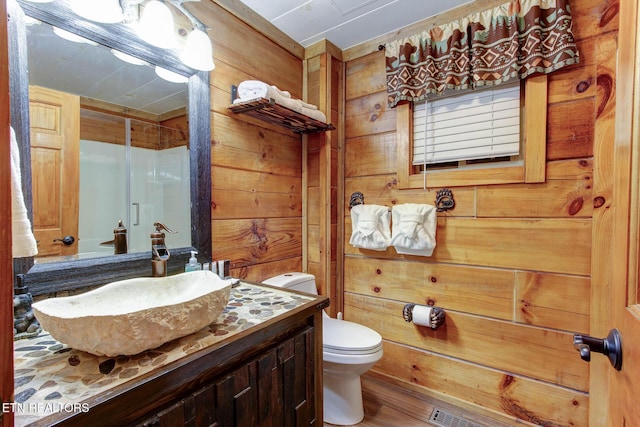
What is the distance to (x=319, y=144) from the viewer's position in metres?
2.05

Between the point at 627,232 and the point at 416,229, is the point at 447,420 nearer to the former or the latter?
the point at 416,229

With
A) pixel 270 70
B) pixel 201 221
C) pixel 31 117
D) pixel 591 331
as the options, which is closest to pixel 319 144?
pixel 270 70

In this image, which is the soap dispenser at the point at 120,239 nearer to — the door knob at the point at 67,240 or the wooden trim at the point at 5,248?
the door knob at the point at 67,240

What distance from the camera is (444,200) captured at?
1.72 m

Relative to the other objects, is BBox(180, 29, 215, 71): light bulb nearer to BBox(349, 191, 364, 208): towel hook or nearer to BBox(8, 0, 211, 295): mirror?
BBox(8, 0, 211, 295): mirror

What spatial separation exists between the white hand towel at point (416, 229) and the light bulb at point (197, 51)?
51.8 inches

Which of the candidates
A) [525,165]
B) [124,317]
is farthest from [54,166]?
[525,165]

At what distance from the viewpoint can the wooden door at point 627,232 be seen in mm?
506

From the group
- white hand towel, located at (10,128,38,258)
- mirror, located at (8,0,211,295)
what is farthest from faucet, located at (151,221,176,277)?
white hand towel, located at (10,128,38,258)

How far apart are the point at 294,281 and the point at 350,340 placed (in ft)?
1.58

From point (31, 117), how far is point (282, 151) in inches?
48.1

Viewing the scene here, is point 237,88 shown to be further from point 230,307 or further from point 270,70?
point 230,307

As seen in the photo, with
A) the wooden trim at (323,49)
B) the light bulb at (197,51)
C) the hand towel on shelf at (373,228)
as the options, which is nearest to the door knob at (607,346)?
the hand towel on shelf at (373,228)

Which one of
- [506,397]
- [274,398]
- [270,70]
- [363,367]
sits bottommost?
[506,397]
